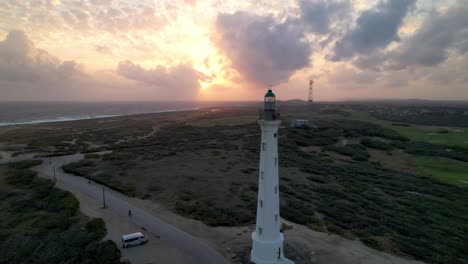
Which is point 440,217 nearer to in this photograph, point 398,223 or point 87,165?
point 398,223

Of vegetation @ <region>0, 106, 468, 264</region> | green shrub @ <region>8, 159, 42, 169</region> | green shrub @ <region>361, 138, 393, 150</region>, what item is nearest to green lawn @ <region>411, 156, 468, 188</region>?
vegetation @ <region>0, 106, 468, 264</region>

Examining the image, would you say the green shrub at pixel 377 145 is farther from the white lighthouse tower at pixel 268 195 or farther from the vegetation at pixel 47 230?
the vegetation at pixel 47 230

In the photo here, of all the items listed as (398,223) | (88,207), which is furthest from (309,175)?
(88,207)

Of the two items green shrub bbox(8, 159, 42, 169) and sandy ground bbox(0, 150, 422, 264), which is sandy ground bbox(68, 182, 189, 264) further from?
green shrub bbox(8, 159, 42, 169)

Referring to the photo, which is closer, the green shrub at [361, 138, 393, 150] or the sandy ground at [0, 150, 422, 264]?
the sandy ground at [0, 150, 422, 264]

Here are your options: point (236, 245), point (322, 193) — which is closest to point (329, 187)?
point (322, 193)
